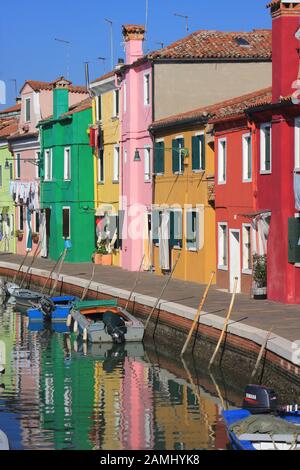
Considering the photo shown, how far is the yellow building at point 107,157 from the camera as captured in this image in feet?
176

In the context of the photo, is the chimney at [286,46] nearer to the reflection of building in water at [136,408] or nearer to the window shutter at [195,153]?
the reflection of building in water at [136,408]

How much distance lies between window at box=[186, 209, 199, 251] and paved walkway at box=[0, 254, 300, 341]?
1389 millimetres

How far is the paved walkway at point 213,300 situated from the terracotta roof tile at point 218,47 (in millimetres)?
8751

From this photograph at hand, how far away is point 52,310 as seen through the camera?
42.5 meters

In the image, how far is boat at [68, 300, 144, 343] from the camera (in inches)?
1396

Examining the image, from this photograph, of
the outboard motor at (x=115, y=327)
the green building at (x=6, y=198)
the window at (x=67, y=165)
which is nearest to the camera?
the outboard motor at (x=115, y=327)

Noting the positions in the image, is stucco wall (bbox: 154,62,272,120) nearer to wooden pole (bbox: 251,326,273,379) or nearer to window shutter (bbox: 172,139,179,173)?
window shutter (bbox: 172,139,179,173)

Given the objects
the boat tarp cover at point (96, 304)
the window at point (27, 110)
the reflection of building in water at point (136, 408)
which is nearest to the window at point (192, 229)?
the boat tarp cover at point (96, 304)

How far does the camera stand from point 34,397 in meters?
27.4

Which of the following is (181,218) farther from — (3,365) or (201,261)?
(3,365)

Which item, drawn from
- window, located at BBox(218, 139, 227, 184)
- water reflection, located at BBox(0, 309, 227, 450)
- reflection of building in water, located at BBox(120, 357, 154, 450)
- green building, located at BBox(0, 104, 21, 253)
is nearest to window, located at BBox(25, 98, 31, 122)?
green building, located at BBox(0, 104, 21, 253)

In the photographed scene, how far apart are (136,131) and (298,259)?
1801cm

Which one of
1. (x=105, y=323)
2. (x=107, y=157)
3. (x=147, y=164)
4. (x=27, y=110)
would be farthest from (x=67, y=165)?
(x=105, y=323)
